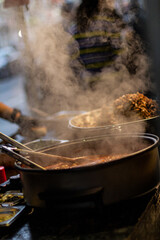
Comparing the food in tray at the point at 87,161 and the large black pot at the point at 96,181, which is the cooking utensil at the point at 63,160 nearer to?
the food in tray at the point at 87,161

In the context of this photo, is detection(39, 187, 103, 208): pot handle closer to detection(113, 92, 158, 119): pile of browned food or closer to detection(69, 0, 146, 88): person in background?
detection(113, 92, 158, 119): pile of browned food

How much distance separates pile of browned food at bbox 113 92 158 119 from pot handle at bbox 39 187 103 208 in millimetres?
1154

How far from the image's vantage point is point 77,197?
1370mm

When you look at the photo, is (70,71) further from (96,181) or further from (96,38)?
(96,181)

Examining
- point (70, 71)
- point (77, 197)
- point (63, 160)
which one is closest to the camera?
point (77, 197)

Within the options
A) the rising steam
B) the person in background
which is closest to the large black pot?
the rising steam

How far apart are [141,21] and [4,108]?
2.40 metres

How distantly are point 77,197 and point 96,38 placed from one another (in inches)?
140

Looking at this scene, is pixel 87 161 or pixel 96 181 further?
pixel 87 161

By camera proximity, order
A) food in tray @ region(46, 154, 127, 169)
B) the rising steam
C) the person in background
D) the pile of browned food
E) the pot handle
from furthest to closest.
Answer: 1. the person in background
2. the rising steam
3. the pile of browned food
4. food in tray @ region(46, 154, 127, 169)
5. the pot handle

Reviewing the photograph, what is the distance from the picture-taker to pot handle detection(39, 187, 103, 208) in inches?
53.9

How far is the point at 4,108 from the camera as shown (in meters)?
4.08

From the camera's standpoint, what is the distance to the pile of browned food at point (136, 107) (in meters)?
2.40

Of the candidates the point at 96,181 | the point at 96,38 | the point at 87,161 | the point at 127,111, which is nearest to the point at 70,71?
the point at 96,38
